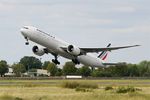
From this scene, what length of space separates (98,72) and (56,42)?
92036 mm

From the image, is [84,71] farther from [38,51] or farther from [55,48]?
[55,48]

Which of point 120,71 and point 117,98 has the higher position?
point 120,71

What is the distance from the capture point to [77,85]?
6631cm

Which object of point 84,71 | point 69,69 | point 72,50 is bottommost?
point 72,50

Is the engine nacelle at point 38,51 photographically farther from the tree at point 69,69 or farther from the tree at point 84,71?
the tree at point 69,69

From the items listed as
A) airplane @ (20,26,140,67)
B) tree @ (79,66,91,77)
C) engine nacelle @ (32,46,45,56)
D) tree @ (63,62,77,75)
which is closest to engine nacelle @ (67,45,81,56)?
airplane @ (20,26,140,67)

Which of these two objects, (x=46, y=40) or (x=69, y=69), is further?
(x=69, y=69)

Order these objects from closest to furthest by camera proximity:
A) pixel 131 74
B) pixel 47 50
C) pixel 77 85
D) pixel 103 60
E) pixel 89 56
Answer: pixel 77 85, pixel 47 50, pixel 89 56, pixel 103 60, pixel 131 74

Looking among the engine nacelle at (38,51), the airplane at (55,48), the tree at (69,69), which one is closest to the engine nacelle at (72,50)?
the airplane at (55,48)

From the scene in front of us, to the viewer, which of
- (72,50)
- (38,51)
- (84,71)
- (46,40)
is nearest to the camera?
(46,40)

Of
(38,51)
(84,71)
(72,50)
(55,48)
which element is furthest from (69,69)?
(55,48)

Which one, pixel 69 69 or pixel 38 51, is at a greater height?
pixel 69 69

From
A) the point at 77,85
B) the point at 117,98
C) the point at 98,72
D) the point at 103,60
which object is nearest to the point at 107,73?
the point at 98,72

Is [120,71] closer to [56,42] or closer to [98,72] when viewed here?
[98,72]
